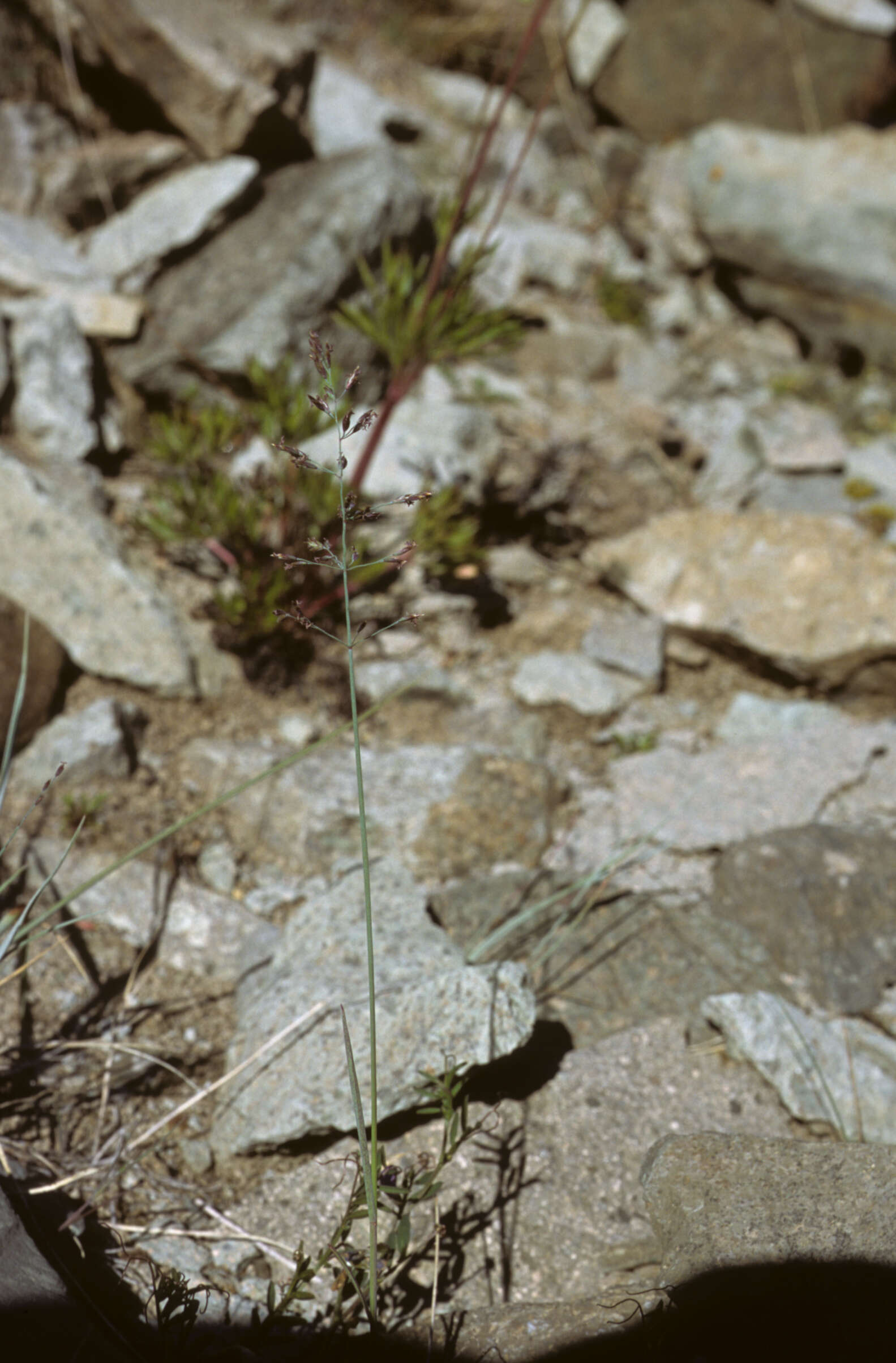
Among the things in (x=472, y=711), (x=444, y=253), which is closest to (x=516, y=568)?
(x=472, y=711)

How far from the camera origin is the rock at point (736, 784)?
3385mm

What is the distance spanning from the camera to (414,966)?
95.1 inches

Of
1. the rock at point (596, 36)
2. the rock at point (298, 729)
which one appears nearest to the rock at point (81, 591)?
the rock at point (298, 729)

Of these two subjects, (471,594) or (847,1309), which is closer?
(847,1309)

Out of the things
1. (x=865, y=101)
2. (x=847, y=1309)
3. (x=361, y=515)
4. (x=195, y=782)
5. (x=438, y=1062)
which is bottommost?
(x=195, y=782)

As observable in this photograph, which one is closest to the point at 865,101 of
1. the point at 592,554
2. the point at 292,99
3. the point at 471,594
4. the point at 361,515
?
the point at 292,99

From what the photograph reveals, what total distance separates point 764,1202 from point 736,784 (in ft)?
6.34

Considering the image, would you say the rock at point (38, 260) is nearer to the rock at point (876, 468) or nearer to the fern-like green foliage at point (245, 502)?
the fern-like green foliage at point (245, 502)

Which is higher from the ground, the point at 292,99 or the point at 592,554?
the point at 292,99

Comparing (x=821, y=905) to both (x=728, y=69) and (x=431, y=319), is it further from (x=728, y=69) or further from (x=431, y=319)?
(x=728, y=69)

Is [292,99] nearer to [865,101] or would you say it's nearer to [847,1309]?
[865,101]

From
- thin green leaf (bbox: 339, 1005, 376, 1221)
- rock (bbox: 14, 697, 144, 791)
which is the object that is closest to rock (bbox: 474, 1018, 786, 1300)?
thin green leaf (bbox: 339, 1005, 376, 1221)

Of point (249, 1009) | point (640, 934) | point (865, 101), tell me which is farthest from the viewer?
point (865, 101)

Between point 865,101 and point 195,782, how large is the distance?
708 cm
